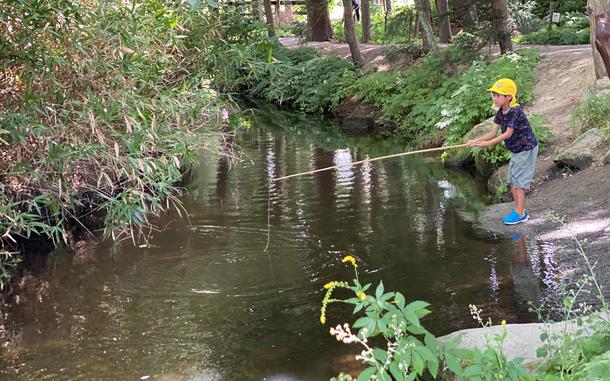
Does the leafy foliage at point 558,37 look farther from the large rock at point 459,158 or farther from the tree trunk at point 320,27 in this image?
the tree trunk at point 320,27

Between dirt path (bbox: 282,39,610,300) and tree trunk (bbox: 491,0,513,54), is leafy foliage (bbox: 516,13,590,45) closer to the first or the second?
tree trunk (bbox: 491,0,513,54)

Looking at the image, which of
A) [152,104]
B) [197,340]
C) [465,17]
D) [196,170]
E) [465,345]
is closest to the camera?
[465,345]

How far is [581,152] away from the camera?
963 centimetres

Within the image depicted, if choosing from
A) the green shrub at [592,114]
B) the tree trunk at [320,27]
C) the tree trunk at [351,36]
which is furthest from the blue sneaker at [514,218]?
the tree trunk at [320,27]

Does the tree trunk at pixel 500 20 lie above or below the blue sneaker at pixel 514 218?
above

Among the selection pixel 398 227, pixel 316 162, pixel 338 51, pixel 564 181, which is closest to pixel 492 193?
pixel 564 181

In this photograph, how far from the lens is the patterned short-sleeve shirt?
7914mm

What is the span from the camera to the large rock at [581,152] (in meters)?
9.55

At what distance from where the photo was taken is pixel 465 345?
164 inches

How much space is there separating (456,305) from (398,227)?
2555 millimetres

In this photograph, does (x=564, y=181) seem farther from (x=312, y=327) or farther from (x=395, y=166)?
(x=312, y=327)

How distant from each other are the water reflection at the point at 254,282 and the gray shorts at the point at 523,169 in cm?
71

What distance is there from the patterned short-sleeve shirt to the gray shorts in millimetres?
67

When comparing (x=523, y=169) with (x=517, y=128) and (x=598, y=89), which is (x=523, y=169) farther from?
(x=598, y=89)
